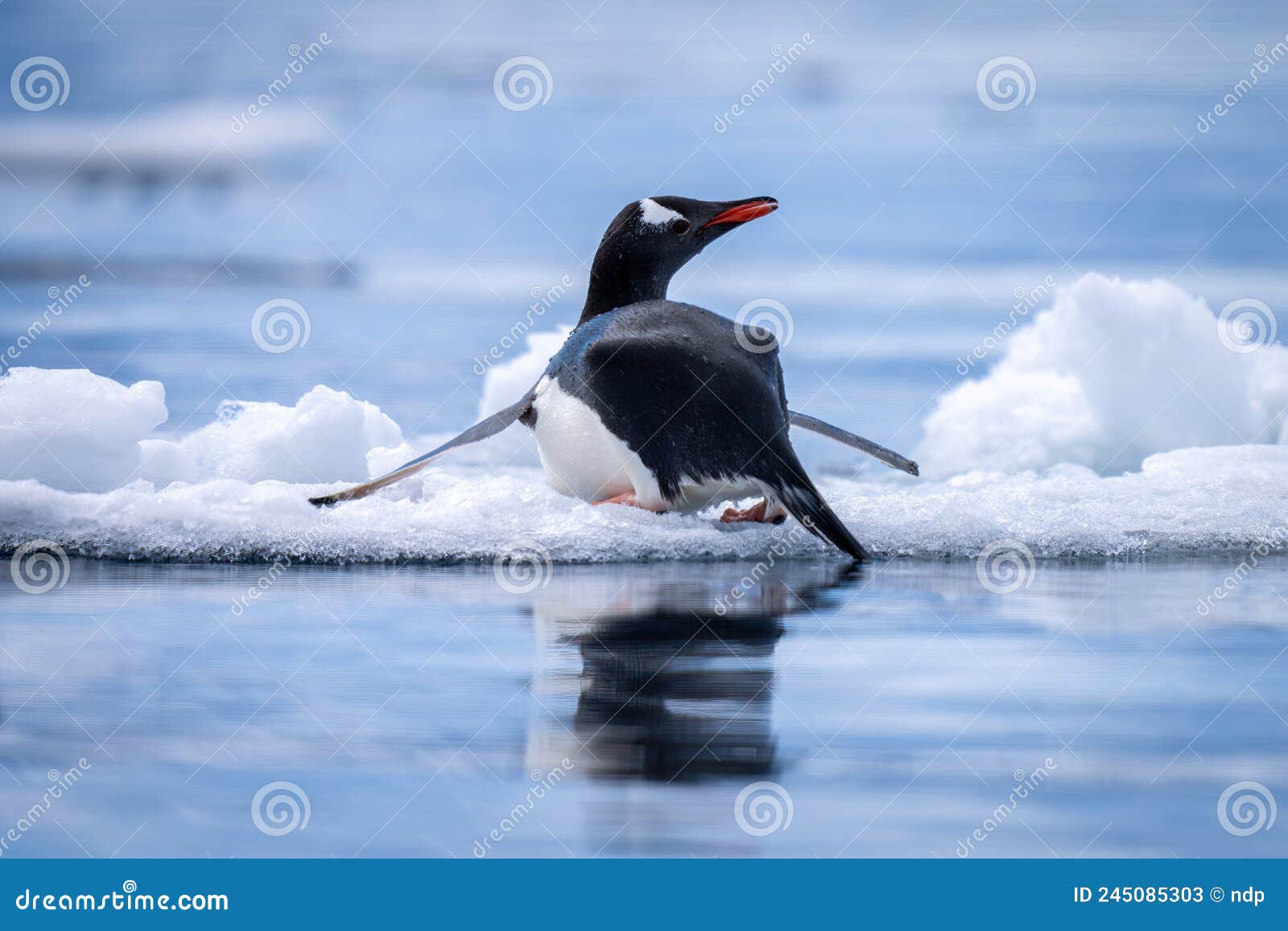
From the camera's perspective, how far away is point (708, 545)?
4320mm

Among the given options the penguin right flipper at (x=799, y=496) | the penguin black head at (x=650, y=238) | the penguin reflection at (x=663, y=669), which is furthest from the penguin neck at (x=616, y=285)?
the penguin reflection at (x=663, y=669)

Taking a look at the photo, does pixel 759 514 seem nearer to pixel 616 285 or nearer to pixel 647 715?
pixel 616 285

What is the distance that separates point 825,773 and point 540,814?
444mm

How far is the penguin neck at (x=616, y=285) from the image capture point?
5566 mm

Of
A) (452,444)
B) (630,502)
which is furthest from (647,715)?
(452,444)

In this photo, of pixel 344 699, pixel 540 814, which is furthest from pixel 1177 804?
pixel 344 699

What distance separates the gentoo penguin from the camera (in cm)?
443

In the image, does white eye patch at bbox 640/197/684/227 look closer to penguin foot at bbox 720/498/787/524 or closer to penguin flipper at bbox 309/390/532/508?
penguin flipper at bbox 309/390/532/508

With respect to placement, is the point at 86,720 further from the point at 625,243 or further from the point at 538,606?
the point at 625,243

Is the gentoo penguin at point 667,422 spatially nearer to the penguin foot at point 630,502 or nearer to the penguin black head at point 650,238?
the penguin foot at point 630,502

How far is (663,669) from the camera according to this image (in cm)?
256

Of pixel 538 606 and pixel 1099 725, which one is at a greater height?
pixel 538 606

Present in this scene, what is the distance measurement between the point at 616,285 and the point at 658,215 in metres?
0.34

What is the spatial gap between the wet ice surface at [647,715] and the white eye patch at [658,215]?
234 centimetres
